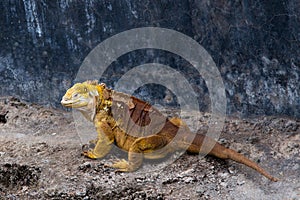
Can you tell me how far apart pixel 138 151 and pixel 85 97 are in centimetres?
103

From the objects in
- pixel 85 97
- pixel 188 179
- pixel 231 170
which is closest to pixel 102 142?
pixel 85 97

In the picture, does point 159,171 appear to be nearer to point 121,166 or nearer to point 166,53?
point 121,166

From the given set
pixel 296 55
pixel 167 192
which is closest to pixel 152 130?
pixel 167 192

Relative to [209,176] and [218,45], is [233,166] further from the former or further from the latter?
[218,45]

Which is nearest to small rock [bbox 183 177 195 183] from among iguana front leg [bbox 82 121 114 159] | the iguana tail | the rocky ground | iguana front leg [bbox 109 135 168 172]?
the rocky ground

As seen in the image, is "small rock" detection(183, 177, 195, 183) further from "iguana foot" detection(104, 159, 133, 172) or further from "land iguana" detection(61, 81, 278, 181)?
"iguana foot" detection(104, 159, 133, 172)

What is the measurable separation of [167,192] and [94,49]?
316 centimetres

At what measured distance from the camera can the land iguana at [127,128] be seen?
802 cm

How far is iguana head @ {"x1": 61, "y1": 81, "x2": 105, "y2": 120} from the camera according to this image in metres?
8.07

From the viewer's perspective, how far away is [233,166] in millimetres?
8031

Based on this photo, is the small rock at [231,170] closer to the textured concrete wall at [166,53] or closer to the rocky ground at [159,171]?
the rocky ground at [159,171]

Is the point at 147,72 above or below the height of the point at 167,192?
above

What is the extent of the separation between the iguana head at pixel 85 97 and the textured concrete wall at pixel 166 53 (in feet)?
5.34

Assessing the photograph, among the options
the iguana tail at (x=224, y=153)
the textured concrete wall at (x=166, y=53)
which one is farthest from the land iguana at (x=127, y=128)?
the textured concrete wall at (x=166, y=53)
